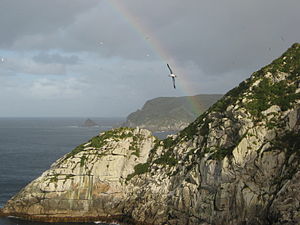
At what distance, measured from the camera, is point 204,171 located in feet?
207

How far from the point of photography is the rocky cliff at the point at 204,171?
55312mm

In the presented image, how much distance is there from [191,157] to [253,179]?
1484 cm

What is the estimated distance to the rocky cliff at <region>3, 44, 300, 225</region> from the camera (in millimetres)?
55312

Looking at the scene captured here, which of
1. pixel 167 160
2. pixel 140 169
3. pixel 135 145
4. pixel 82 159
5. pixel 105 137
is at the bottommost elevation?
pixel 140 169

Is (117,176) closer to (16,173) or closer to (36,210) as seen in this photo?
(36,210)

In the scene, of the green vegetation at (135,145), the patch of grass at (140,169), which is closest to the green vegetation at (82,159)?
the patch of grass at (140,169)

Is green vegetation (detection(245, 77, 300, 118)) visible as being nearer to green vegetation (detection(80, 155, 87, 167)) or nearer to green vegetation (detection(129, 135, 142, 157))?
green vegetation (detection(129, 135, 142, 157))

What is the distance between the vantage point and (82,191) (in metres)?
72.2

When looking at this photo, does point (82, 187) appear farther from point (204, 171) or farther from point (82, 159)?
point (204, 171)

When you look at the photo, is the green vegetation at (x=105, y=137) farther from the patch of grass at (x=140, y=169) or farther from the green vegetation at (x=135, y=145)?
the patch of grass at (x=140, y=169)

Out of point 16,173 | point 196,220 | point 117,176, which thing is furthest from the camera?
point 16,173

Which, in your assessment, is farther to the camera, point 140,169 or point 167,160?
point 140,169

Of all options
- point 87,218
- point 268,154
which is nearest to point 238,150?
point 268,154

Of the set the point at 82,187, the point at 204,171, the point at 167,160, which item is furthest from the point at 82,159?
the point at 204,171
